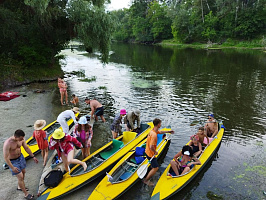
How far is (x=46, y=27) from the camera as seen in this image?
16.8 m

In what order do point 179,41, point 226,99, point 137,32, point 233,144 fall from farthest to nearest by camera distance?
point 137,32
point 179,41
point 226,99
point 233,144

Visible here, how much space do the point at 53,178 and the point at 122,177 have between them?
2095 millimetres

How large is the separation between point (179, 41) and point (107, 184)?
64.8m

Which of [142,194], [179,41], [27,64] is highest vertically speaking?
[179,41]

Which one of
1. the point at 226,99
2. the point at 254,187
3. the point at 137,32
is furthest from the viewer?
the point at 137,32

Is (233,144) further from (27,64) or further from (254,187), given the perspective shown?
(27,64)

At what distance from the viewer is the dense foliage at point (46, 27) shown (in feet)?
51.1

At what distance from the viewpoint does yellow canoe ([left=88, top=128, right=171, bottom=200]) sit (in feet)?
18.0

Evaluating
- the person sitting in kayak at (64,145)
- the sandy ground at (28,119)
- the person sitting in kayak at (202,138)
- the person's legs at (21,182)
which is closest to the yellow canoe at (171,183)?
the person sitting in kayak at (202,138)

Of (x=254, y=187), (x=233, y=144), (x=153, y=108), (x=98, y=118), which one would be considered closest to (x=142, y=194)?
(x=254, y=187)

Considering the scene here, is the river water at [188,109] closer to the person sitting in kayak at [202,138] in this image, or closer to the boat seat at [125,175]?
the boat seat at [125,175]

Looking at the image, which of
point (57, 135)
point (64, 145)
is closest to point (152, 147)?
point (64, 145)

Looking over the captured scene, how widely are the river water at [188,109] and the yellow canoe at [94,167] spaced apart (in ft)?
1.32

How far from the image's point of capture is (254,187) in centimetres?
632
